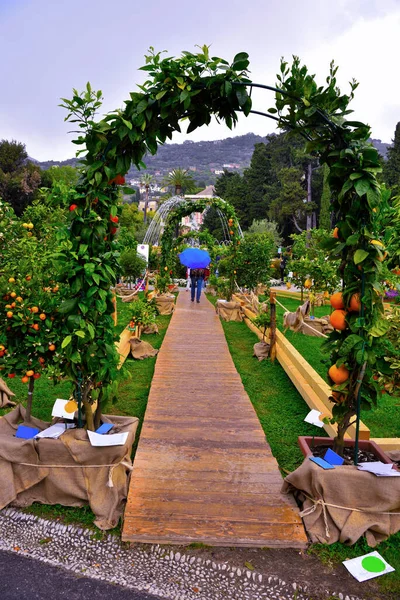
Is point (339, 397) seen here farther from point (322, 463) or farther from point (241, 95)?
point (241, 95)

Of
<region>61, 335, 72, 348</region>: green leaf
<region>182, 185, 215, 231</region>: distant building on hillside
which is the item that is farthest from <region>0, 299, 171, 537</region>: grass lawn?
<region>182, 185, 215, 231</region>: distant building on hillside

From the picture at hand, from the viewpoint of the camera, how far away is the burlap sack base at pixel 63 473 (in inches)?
126

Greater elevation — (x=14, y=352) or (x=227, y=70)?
(x=227, y=70)

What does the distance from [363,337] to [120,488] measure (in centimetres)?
221

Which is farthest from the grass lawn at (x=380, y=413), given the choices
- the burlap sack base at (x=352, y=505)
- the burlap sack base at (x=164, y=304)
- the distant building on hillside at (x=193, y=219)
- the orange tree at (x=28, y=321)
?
the distant building on hillside at (x=193, y=219)

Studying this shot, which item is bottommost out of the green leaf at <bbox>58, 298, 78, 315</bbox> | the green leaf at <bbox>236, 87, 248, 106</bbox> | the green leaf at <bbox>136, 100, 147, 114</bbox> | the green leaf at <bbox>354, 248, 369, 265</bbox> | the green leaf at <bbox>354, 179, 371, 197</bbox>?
the green leaf at <bbox>58, 298, 78, 315</bbox>

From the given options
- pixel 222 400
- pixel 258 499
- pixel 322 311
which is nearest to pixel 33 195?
pixel 322 311

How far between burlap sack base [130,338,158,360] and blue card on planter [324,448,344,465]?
4.84m

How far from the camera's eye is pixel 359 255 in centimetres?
296

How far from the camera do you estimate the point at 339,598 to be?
8.12 ft

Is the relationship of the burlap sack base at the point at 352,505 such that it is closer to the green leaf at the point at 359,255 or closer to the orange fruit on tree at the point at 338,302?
the orange fruit on tree at the point at 338,302

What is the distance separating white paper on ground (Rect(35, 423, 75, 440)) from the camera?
3291mm

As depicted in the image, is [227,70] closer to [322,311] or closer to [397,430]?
[397,430]

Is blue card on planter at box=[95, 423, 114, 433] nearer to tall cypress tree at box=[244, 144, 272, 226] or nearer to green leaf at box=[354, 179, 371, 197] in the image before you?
green leaf at box=[354, 179, 371, 197]
